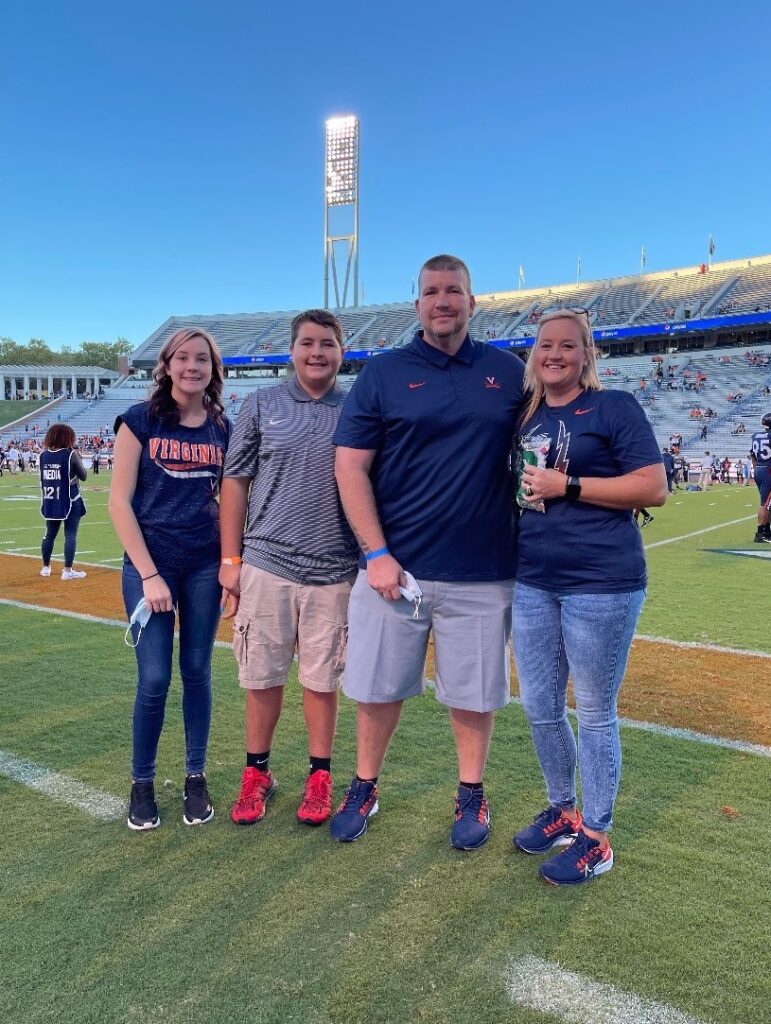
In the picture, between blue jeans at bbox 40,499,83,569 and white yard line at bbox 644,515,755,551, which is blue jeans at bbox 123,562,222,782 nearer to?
blue jeans at bbox 40,499,83,569

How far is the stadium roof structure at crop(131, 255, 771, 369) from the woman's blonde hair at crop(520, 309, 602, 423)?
44875 mm

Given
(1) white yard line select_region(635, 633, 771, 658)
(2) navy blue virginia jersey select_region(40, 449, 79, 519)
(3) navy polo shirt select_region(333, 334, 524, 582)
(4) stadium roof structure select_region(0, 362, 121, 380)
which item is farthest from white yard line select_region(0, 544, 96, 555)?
(4) stadium roof structure select_region(0, 362, 121, 380)

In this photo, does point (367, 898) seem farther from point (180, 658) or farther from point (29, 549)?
point (29, 549)

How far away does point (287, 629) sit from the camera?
2930 millimetres

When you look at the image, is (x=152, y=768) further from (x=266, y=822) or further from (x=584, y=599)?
(x=584, y=599)

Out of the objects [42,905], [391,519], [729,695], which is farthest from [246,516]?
[729,695]

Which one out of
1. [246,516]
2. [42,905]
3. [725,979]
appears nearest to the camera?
[725,979]

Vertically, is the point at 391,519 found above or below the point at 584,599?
above

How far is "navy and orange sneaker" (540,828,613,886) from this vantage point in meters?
2.44

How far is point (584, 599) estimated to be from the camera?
7.86 feet

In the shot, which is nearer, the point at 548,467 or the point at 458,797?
the point at 548,467

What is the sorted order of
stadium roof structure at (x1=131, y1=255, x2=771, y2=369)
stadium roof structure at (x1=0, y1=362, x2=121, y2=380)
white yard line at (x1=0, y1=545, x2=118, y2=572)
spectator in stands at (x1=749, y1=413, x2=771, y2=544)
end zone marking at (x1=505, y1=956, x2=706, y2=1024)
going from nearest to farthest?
end zone marking at (x1=505, y1=956, x2=706, y2=1024) < white yard line at (x1=0, y1=545, x2=118, y2=572) < spectator in stands at (x1=749, y1=413, x2=771, y2=544) < stadium roof structure at (x1=131, y1=255, x2=771, y2=369) < stadium roof structure at (x1=0, y1=362, x2=121, y2=380)

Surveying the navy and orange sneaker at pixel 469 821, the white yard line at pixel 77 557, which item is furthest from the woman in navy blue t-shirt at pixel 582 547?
the white yard line at pixel 77 557

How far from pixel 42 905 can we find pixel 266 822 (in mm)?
809
